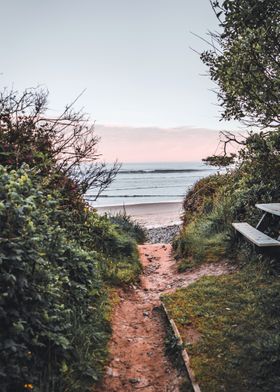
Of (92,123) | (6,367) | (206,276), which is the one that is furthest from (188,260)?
(6,367)

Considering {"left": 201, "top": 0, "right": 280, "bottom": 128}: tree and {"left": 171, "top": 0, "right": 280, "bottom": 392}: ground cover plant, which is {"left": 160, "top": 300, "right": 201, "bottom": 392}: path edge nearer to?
{"left": 171, "top": 0, "right": 280, "bottom": 392}: ground cover plant

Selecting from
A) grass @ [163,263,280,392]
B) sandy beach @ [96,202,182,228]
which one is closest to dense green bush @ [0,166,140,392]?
grass @ [163,263,280,392]

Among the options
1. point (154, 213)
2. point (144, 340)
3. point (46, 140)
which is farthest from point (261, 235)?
point (154, 213)

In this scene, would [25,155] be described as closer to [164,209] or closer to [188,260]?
[188,260]

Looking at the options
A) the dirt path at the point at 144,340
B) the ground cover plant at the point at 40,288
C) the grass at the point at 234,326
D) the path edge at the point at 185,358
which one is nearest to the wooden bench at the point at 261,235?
the grass at the point at 234,326

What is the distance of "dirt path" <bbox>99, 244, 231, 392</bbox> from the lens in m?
3.88

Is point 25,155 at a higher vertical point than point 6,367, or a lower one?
higher

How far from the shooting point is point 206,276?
686cm

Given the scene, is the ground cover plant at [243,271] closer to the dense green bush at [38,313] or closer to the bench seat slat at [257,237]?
the bench seat slat at [257,237]

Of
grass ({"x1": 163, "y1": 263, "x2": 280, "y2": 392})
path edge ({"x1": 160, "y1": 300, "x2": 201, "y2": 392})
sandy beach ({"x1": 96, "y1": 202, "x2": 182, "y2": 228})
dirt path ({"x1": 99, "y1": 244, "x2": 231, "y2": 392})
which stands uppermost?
grass ({"x1": 163, "y1": 263, "x2": 280, "y2": 392})

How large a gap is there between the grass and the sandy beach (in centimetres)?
1373

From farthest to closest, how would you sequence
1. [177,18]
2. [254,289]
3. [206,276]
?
1. [177,18]
2. [206,276]
3. [254,289]

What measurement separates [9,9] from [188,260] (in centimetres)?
938

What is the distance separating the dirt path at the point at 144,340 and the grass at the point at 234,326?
1.16ft
